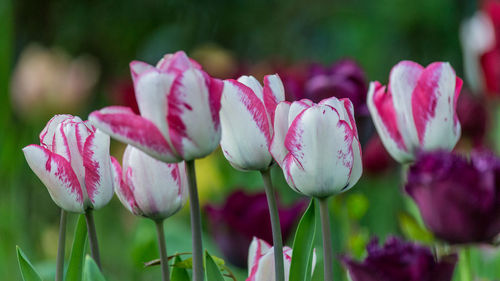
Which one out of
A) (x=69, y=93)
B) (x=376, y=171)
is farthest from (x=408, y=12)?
(x=376, y=171)

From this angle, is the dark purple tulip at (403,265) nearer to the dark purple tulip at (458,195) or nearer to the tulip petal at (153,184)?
the dark purple tulip at (458,195)

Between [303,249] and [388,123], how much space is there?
12 cm

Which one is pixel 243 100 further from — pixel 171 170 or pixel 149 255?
pixel 149 255

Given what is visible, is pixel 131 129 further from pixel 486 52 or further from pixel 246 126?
pixel 486 52

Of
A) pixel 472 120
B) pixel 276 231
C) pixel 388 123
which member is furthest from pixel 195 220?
pixel 472 120

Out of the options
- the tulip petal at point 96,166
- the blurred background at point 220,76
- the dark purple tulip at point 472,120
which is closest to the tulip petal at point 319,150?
the tulip petal at point 96,166

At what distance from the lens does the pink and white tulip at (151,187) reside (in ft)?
1.50

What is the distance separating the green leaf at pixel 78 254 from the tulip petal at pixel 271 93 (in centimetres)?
13

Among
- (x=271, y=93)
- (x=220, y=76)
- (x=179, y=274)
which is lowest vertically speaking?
(x=179, y=274)

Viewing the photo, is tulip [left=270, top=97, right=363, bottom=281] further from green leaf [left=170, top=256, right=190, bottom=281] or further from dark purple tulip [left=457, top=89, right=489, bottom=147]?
dark purple tulip [left=457, top=89, right=489, bottom=147]

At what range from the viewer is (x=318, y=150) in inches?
16.6

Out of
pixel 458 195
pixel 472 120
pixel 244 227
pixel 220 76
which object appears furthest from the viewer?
pixel 220 76

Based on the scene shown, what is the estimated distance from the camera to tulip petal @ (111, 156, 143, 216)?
0.46 m

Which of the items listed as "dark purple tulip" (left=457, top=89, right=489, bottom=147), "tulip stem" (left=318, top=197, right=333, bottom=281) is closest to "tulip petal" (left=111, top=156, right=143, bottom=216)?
"tulip stem" (left=318, top=197, right=333, bottom=281)
